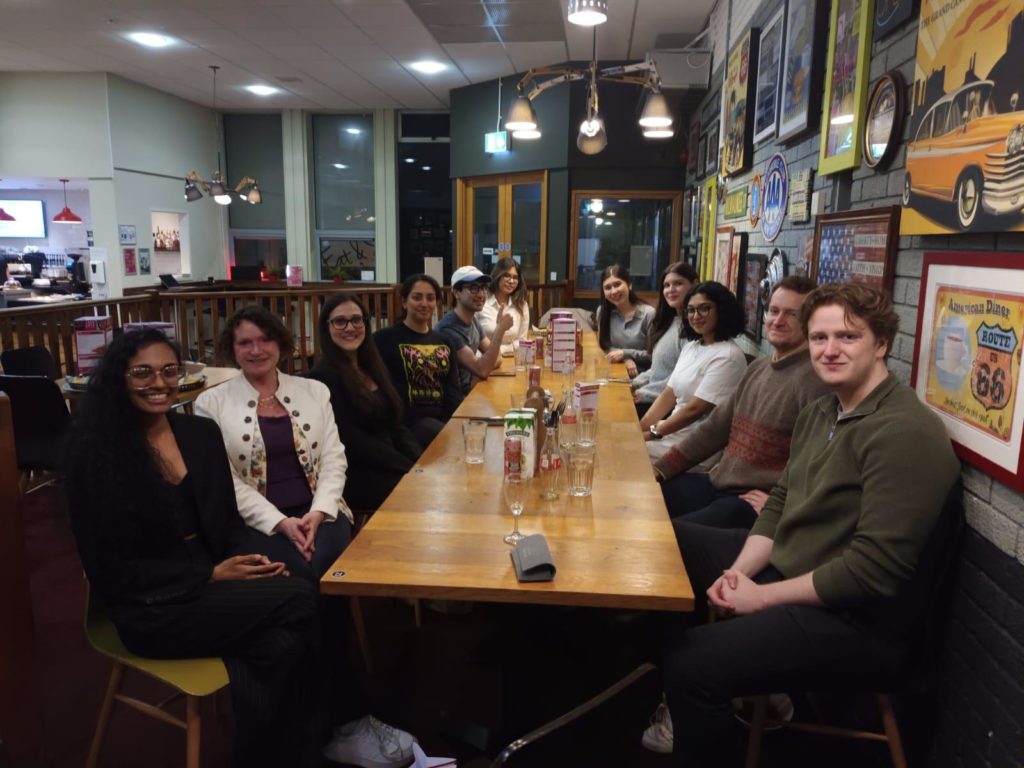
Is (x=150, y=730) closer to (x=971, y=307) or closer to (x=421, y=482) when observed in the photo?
(x=421, y=482)

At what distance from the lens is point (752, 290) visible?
4016 millimetres

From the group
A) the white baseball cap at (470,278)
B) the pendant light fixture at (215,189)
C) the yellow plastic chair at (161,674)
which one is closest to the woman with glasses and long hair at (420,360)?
the white baseball cap at (470,278)

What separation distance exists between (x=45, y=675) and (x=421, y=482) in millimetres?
1523

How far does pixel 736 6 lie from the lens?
16.2ft

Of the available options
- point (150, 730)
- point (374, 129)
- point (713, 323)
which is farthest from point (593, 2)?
point (374, 129)

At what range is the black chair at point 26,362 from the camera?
12.8ft

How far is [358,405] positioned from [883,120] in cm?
204

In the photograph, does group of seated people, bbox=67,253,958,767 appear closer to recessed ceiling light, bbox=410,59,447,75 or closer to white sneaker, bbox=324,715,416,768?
white sneaker, bbox=324,715,416,768

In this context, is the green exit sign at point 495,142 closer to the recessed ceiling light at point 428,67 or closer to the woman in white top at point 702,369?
the recessed ceiling light at point 428,67

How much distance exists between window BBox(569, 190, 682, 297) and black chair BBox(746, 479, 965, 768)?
677 centimetres

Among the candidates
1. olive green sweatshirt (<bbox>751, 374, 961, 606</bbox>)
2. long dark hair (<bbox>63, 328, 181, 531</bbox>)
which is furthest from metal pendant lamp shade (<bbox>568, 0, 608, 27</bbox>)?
long dark hair (<bbox>63, 328, 181, 531</bbox>)

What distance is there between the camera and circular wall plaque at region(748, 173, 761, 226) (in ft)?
13.1

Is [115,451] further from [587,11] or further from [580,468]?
[587,11]

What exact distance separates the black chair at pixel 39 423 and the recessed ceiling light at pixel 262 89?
22.9 feet
